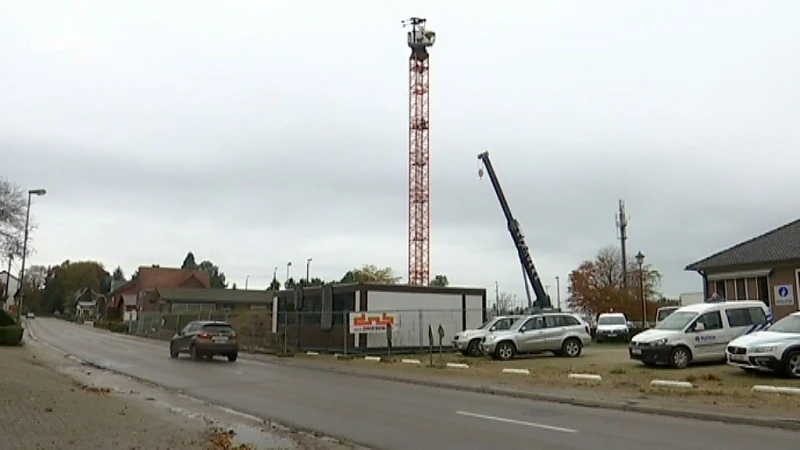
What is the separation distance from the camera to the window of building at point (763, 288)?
29672 millimetres

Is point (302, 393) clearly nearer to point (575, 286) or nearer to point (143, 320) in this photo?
point (143, 320)

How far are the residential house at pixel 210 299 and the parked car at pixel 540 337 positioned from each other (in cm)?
6047

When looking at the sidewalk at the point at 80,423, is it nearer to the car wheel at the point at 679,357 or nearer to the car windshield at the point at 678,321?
the car wheel at the point at 679,357

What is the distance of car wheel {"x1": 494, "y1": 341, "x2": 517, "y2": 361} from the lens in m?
27.7

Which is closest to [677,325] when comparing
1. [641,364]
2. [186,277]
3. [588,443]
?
[641,364]

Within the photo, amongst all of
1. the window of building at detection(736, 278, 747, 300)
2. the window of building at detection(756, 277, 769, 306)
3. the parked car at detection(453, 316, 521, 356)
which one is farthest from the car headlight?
the window of building at detection(736, 278, 747, 300)

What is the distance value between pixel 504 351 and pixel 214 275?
15021 cm

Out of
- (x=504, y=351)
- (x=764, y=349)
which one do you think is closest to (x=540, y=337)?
(x=504, y=351)

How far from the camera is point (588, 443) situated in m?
10.4

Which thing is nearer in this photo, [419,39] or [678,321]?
[678,321]

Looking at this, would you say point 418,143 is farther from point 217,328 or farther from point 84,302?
point 84,302

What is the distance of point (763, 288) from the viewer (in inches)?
1179

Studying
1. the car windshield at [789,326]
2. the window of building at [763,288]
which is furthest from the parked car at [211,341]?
the window of building at [763,288]

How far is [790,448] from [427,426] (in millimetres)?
5255
